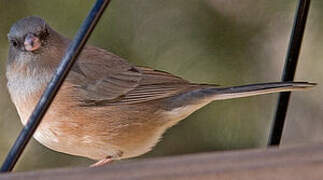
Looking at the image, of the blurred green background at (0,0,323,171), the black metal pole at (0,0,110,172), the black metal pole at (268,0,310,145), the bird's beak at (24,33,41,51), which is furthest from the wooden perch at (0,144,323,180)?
the blurred green background at (0,0,323,171)

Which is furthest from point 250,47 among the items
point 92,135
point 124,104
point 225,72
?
point 92,135

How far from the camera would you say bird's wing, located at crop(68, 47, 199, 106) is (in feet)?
6.85

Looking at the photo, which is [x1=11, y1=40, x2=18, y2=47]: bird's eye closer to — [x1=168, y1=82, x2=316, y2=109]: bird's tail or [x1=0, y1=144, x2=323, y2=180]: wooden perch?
[x1=168, y1=82, x2=316, y2=109]: bird's tail

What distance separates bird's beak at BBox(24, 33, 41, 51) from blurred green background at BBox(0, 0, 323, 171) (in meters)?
0.63

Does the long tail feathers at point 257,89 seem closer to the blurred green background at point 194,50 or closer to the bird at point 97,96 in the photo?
the bird at point 97,96

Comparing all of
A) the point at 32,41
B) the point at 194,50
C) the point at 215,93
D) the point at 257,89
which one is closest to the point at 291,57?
the point at 257,89

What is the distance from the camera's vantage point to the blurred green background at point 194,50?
8.66 ft

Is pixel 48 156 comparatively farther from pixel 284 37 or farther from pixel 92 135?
pixel 284 37

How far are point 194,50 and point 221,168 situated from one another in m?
1.60

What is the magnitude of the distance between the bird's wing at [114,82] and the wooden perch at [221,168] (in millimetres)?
925

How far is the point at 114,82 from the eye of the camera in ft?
7.04

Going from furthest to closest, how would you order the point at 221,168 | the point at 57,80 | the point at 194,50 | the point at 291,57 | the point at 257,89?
the point at 194,50
the point at 257,89
the point at 291,57
the point at 57,80
the point at 221,168

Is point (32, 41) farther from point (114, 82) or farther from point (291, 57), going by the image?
point (291, 57)

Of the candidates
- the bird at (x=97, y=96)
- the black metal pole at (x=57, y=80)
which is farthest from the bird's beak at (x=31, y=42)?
the black metal pole at (x=57, y=80)
